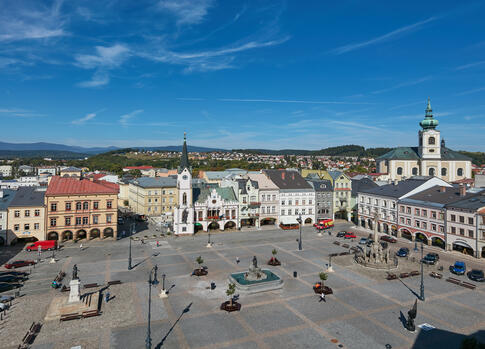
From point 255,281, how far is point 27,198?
47882mm

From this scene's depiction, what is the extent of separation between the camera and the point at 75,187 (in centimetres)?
6259

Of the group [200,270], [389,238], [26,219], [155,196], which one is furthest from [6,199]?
[389,238]

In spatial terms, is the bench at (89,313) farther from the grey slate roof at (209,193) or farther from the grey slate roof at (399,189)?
the grey slate roof at (399,189)

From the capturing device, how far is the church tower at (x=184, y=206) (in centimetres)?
6738

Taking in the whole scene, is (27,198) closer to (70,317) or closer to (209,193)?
(209,193)

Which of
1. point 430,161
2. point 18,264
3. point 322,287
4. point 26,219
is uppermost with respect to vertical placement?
point 430,161

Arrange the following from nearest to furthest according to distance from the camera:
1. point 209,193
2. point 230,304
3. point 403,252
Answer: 1. point 230,304
2. point 403,252
3. point 209,193

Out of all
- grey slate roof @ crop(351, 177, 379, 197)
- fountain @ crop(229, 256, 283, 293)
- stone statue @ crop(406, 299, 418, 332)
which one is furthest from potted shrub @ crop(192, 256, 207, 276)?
grey slate roof @ crop(351, 177, 379, 197)

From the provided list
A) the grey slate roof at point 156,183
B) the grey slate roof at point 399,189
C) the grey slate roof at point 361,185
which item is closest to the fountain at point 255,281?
the grey slate roof at point 399,189

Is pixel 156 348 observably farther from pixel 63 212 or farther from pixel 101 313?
pixel 63 212

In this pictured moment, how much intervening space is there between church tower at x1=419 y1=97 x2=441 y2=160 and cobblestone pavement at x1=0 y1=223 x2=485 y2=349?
247 feet

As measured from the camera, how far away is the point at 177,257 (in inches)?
2016

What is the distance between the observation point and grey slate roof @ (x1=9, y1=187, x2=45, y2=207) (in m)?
58.8

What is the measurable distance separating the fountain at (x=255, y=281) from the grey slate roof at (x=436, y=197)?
3708cm
